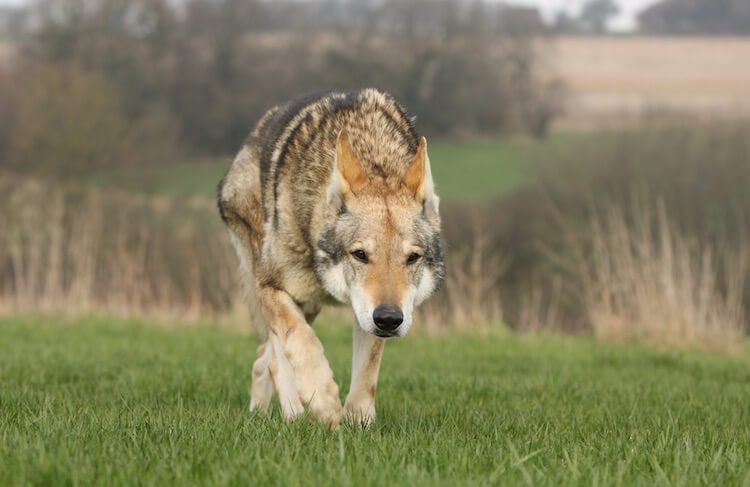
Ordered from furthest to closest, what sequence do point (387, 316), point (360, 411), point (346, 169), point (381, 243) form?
point (360, 411) < point (346, 169) < point (381, 243) < point (387, 316)

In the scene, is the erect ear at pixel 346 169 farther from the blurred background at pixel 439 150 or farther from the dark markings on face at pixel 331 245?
the blurred background at pixel 439 150

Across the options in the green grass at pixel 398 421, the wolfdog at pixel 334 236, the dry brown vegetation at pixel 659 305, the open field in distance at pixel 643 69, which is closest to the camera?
the green grass at pixel 398 421

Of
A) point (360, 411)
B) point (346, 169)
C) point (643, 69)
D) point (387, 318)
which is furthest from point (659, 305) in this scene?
point (643, 69)

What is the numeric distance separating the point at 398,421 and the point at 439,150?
44.0 meters

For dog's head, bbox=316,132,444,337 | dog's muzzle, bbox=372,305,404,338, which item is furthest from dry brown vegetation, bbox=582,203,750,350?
dog's muzzle, bbox=372,305,404,338

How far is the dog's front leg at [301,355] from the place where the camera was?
5219mm

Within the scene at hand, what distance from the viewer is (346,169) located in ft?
18.1

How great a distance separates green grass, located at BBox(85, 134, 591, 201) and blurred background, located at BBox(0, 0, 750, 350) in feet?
0.45

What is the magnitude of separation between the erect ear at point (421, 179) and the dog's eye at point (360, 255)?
0.52 m

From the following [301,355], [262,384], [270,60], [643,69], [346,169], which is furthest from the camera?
[643,69]

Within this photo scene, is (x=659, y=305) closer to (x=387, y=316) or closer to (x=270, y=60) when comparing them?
(x=387, y=316)

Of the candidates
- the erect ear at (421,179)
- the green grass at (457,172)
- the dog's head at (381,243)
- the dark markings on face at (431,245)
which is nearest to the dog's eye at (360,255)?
the dog's head at (381,243)

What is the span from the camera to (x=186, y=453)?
3.89 meters

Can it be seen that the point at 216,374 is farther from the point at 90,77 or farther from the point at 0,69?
the point at 0,69
